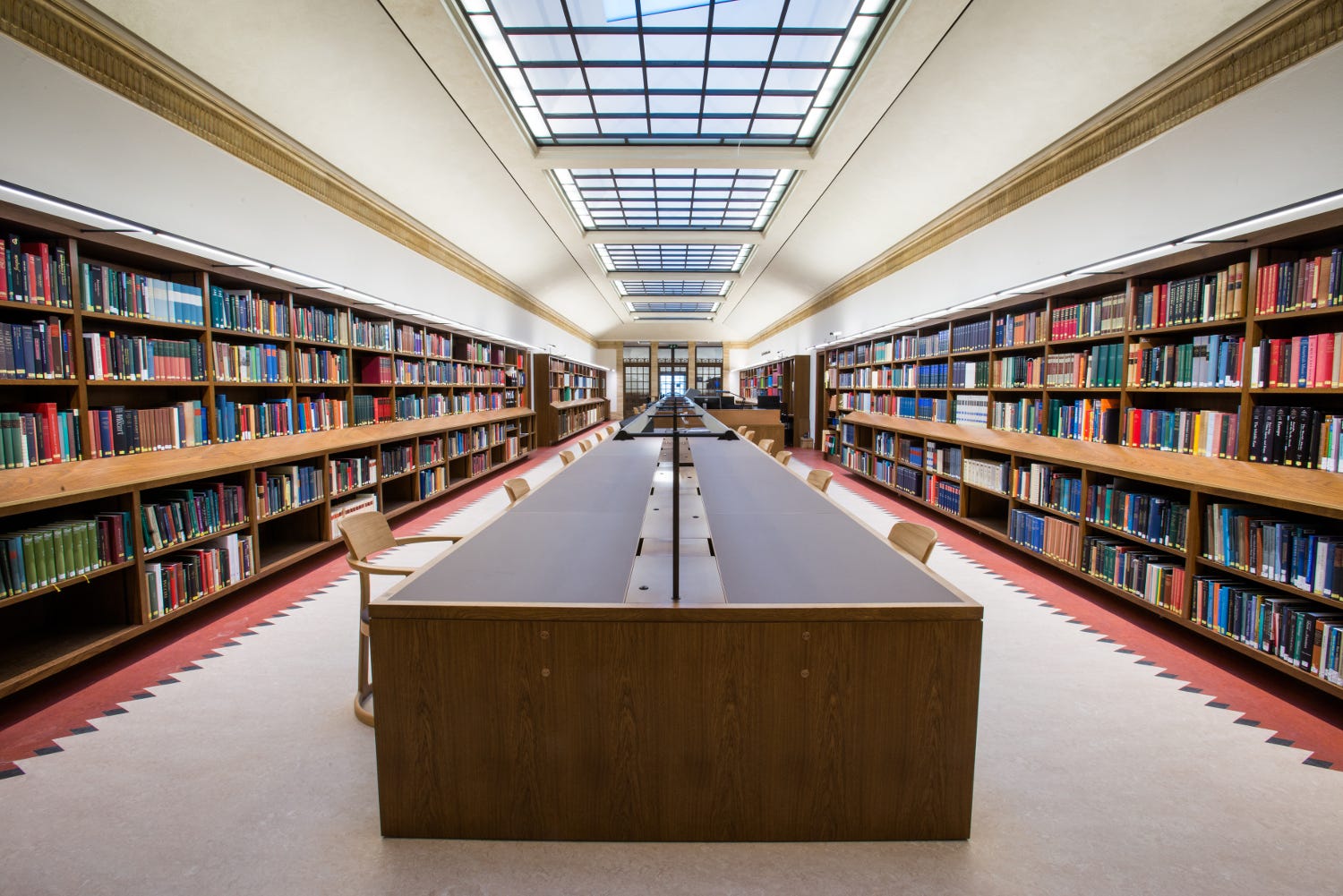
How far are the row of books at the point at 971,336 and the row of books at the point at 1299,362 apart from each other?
259 cm

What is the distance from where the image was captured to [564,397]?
1510 cm

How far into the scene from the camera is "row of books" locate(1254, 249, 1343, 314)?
2.52 m

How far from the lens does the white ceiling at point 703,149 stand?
3516mm

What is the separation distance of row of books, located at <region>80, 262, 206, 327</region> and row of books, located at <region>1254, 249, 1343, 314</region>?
18.9 ft

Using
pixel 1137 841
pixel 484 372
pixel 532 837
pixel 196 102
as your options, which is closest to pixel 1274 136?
pixel 1137 841

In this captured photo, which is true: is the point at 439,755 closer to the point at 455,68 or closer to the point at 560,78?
the point at 455,68

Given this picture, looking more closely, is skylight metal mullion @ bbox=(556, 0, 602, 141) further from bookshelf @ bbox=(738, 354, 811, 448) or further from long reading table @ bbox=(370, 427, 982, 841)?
bookshelf @ bbox=(738, 354, 811, 448)

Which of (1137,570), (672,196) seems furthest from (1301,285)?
(672,196)

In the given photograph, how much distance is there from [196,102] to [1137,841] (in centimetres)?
593

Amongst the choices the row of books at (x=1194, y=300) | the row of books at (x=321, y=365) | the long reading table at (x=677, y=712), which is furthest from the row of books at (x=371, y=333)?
the row of books at (x=1194, y=300)

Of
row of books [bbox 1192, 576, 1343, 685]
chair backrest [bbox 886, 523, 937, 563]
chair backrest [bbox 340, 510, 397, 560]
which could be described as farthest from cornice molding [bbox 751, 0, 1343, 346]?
chair backrest [bbox 340, 510, 397, 560]

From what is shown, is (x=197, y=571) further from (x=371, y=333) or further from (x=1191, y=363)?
(x=1191, y=363)

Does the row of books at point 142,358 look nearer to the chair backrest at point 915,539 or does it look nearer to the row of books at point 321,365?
the row of books at point 321,365

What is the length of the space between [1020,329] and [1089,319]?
84cm
